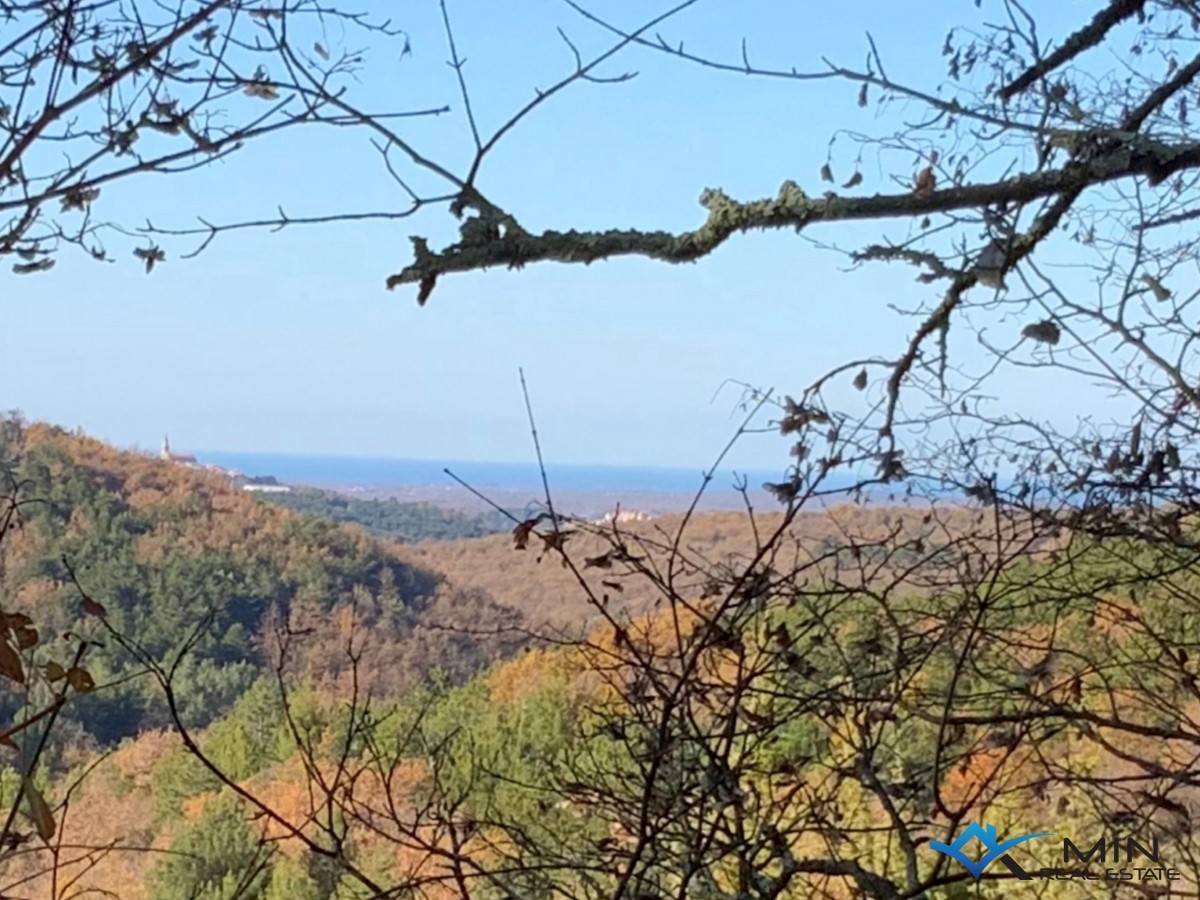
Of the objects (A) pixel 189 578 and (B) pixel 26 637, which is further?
(A) pixel 189 578

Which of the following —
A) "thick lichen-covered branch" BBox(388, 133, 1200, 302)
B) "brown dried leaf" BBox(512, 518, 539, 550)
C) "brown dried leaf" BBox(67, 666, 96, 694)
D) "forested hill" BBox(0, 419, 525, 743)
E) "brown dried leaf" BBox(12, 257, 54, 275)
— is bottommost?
"forested hill" BBox(0, 419, 525, 743)

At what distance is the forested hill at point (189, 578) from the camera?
1.44 m

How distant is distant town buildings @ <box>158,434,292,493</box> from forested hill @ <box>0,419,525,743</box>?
109 mm

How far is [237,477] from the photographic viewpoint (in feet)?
20.9

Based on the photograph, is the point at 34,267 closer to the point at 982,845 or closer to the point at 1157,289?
the point at 982,845

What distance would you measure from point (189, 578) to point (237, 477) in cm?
210

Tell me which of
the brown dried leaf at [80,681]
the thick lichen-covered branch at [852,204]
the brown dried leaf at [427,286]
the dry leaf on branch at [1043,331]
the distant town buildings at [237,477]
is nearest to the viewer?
the brown dried leaf at [80,681]

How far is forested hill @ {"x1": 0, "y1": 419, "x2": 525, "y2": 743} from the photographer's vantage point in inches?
56.7

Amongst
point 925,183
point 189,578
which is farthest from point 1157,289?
point 189,578

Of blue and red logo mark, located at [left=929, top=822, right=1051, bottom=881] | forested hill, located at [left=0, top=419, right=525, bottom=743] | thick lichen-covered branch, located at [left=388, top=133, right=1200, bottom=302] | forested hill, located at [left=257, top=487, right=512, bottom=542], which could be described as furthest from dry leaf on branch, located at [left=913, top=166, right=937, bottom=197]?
forested hill, located at [left=257, top=487, right=512, bottom=542]

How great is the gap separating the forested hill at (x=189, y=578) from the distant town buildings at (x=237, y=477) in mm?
109

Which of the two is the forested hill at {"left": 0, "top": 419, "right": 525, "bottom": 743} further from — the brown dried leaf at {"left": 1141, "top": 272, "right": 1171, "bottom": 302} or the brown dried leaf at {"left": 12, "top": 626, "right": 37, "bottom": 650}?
the brown dried leaf at {"left": 1141, "top": 272, "right": 1171, "bottom": 302}

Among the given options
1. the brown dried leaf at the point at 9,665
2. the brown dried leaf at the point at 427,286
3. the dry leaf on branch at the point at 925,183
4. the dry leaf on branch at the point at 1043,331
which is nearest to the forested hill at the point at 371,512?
the dry leaf on branch at the point at 1043,331

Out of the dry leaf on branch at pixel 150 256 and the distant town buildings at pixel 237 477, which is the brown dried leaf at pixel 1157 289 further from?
the distant town buildings at pixel 237 477
